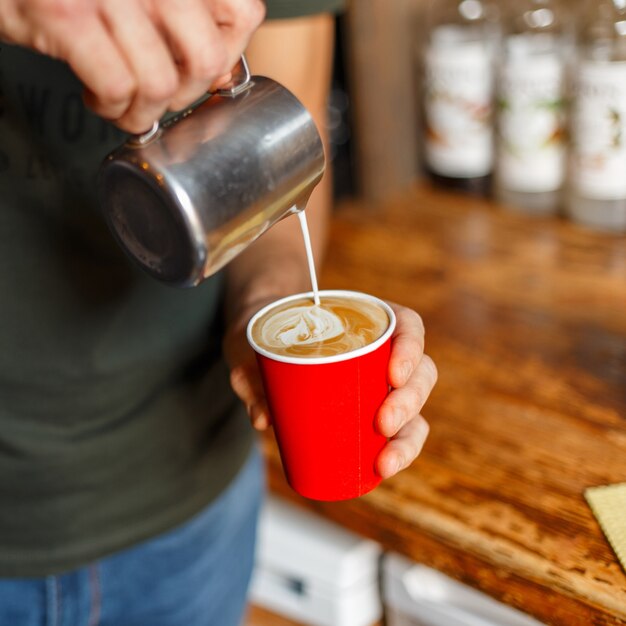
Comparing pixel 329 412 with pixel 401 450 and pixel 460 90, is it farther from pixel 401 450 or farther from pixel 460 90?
pixel 460 90

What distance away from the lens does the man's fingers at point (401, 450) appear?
0.62 meters

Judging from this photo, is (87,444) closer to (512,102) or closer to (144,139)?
(144,139)

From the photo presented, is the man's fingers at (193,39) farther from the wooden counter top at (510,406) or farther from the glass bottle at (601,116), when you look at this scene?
the glass bottle at (601,116)

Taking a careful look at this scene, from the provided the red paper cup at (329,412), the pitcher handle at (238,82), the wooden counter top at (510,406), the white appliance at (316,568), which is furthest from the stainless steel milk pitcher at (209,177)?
the white appliance at (316,568)

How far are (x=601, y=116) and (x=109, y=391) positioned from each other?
2.62 ft

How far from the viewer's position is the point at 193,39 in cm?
44

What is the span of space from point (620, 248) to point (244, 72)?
83 cm

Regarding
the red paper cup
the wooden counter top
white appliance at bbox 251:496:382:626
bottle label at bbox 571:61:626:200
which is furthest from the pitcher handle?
bottle label at bbox 571:61:626:200

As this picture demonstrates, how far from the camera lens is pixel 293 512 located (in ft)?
3.46

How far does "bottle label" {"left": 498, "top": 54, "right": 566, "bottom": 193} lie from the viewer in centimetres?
122

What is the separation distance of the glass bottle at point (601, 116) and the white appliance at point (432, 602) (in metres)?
0.63

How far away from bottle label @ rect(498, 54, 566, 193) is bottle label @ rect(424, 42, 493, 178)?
0.04 meters

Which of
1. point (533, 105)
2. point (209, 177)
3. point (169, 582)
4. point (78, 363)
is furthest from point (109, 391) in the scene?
point (533, 105)

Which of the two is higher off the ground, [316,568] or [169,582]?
[169,582]
